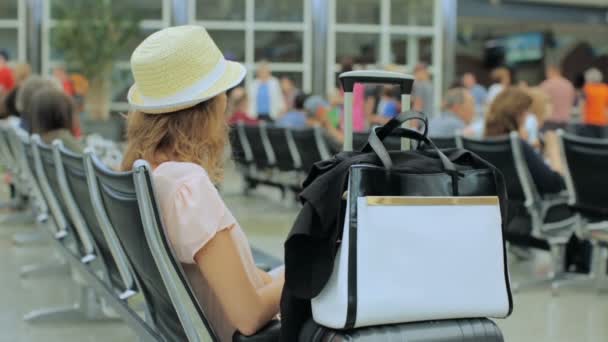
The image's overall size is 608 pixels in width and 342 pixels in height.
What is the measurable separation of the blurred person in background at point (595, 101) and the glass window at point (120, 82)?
26.4ft

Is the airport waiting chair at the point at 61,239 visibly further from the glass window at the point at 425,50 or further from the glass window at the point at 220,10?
the glass window at the point at 425,50

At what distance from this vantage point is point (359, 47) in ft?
58.5

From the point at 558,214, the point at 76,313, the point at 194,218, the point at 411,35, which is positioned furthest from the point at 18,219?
the point at 411,35

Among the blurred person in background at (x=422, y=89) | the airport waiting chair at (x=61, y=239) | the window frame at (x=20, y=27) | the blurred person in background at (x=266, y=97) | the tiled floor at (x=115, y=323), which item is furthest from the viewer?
the window frame at (x=20, y=27)

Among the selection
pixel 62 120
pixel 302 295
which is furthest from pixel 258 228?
pixel 302 295

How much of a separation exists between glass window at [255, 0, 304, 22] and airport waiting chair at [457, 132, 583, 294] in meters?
12.8

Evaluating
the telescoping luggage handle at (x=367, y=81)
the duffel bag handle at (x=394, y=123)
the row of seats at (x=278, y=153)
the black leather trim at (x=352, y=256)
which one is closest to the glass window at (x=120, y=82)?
the row of seats at (x=278, y=153)

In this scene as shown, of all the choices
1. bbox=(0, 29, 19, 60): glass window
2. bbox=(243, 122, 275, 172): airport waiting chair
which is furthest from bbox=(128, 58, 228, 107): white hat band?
bbox=(0, 29, 19, 60): glass window

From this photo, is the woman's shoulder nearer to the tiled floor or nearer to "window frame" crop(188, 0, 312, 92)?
the tiled floor

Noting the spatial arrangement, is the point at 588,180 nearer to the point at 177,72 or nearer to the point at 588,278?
the point at 588,278

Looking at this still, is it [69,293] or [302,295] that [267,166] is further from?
[302,295]

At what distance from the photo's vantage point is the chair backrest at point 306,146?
25.7 feet

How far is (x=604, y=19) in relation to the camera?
78.8 ft

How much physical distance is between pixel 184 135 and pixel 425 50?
54.2ft
